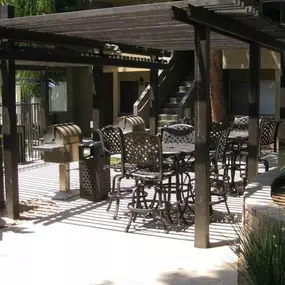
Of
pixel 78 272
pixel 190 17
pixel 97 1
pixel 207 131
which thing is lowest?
pixel 78 272

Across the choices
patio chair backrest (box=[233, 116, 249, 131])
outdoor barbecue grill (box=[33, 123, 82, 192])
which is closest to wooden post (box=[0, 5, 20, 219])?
outdoor barbecue grill (box=[33, 123, 82, 192])

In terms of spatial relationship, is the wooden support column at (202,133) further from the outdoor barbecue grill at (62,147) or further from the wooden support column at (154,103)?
the wooden support column at (154,103)

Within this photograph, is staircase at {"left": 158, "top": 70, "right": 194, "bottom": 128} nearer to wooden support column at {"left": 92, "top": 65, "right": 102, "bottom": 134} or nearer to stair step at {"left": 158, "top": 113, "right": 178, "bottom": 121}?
stair step at {"left": 158, "top": 113, "right": 178, "bottom": 121}

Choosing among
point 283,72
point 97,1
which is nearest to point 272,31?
point 283,72

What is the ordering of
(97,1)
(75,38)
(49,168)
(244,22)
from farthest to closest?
(97,1) < (49,168) < (75,38) < (244,22)

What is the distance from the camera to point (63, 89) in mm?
19266

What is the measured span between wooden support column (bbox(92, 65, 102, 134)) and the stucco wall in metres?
5.52

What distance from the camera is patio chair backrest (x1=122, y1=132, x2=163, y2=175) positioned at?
5.90 meters

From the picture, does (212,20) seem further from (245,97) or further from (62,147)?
(245,97)

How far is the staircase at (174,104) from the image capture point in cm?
1404

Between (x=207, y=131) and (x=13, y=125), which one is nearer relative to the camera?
(x=207, y=131)

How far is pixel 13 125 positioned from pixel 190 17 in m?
2.79

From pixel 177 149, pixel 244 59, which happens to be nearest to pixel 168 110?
pixel 244 59

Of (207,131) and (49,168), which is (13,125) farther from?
(49,168)
